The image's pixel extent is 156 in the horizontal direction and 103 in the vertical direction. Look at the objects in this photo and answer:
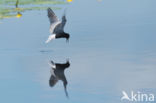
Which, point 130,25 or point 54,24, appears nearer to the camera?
point 54,24

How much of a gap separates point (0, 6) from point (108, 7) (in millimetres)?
2428

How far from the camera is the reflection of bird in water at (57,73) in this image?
32.3ft

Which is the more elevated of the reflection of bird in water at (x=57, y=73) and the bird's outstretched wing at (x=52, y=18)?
the bird's outstretched wing at (x=52, y=18)

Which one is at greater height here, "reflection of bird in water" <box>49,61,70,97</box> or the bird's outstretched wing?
the bird's outstretched wing

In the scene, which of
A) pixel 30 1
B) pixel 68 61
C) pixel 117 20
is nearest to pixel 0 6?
pixel 30 1

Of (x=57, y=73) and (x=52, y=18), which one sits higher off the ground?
(x=52, y=18)

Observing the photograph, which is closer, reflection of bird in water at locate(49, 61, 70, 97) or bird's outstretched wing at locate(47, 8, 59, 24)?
reflection of bird in water at locate(49, 61, 70, 97)

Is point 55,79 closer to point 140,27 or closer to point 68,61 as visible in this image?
point 68,61

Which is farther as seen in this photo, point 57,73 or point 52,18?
point 52,18

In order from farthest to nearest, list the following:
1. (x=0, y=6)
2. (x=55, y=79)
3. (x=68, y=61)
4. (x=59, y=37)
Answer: (x=0, y=6) → (x=59, y=37) → (x=68, y=61) → (x=55, y=79)

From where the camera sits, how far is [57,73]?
10.2 m

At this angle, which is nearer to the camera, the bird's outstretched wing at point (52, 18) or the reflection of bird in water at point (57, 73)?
the reflection of bird in water at point (57, 73)

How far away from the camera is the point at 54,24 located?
38.3ft

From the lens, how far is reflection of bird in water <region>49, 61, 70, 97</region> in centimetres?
985
